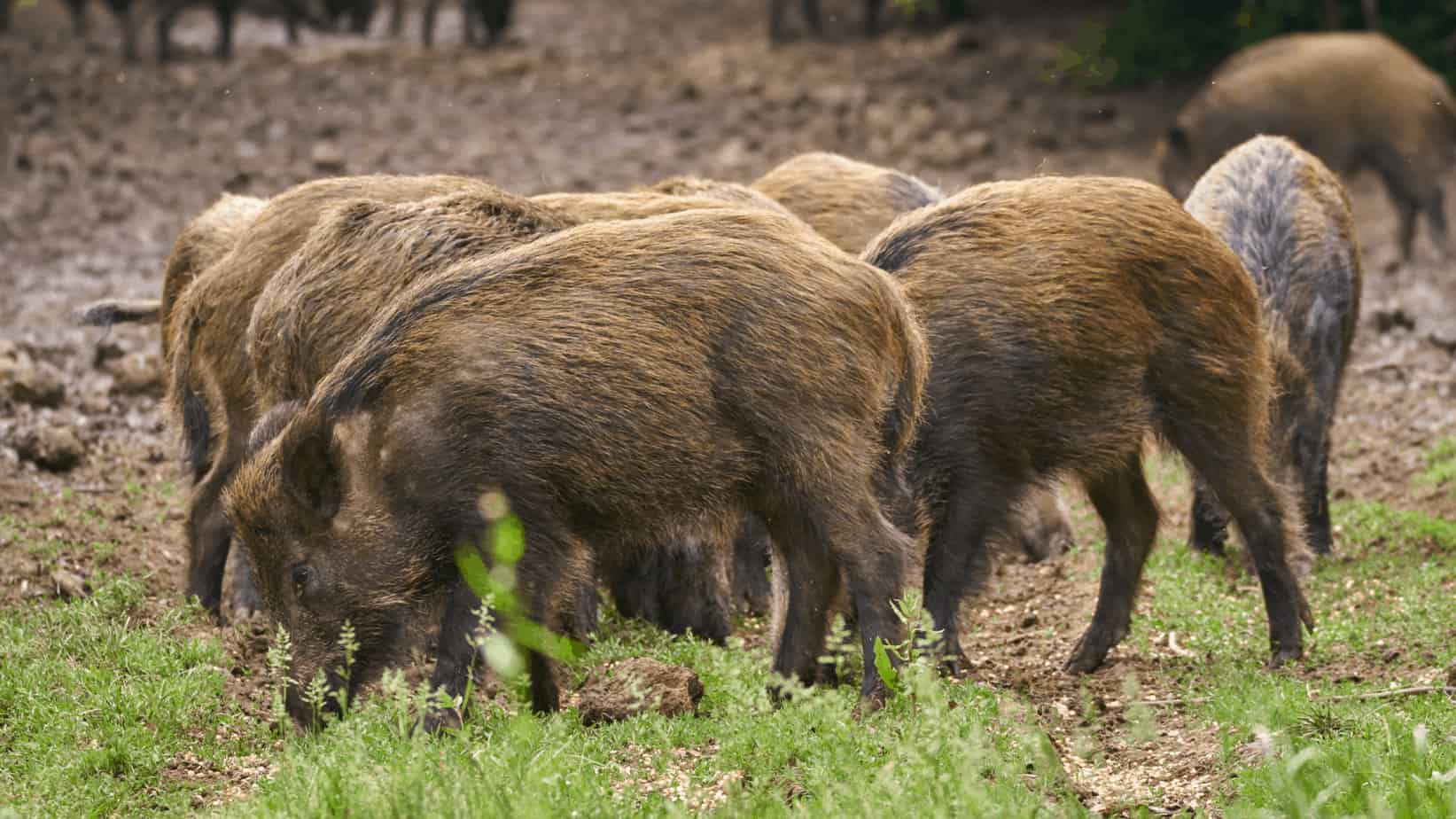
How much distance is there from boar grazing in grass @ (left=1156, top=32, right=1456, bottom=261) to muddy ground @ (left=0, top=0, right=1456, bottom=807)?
631mm

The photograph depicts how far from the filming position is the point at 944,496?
5.66m

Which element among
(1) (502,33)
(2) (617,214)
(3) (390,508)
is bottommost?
(1) (502,33)

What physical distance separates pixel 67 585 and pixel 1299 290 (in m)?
4.86

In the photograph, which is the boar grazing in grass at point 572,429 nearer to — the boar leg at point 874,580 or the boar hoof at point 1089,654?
the boar leg at point 874,580

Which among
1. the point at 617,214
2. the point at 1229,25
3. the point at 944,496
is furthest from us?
the point at 1229,25

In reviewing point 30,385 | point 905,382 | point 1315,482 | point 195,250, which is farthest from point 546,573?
point 30,385

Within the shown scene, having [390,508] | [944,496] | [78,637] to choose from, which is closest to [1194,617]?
[944,496]

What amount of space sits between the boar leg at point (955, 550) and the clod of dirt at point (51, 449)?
13.9ft

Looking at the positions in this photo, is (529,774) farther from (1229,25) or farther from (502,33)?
(502,33)

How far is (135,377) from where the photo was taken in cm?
927

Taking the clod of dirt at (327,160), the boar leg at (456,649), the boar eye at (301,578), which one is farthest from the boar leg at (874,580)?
the clod of dirt at (327,160)

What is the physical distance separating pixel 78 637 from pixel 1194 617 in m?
3.86

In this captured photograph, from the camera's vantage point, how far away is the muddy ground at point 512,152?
7254 mm

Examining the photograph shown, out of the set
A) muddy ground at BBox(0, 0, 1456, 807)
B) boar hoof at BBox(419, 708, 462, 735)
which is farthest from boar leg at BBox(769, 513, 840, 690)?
boar hoof at BBox(419, 708, 462, 735)
